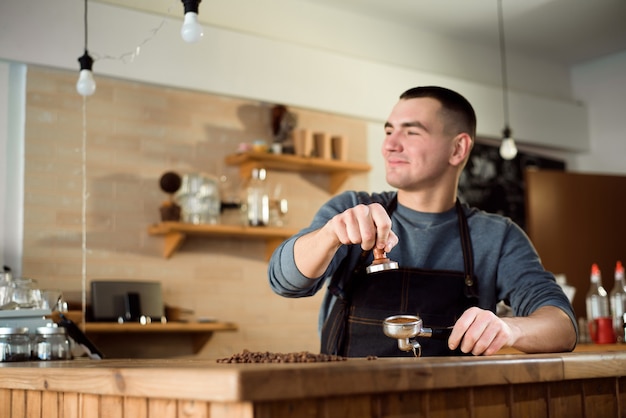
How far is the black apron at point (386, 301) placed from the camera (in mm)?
2240

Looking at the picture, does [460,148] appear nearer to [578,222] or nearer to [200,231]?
[200,231]

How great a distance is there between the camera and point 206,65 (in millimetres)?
4855

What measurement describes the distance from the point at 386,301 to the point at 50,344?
43.7 inches

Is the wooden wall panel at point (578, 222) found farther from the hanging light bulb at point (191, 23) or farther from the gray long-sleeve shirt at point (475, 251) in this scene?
the hanging light bulb at point (191, 23)

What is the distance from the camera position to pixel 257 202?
488 centimetres

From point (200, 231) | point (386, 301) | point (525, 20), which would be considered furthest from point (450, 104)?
point (525, 20)

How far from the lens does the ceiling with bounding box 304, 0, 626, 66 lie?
18.2 ft

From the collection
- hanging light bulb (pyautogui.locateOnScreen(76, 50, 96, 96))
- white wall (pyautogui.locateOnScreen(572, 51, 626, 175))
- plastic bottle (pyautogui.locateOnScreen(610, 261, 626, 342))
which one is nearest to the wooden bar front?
hanging light bulb (pyautogui.locateOnScreen(76, 50, 96, 96))

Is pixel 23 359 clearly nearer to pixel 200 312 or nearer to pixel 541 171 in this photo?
pixel 200 312

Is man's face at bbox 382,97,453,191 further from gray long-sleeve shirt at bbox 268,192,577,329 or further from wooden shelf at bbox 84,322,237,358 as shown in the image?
wooden shelf at bbox 84,322,237,358

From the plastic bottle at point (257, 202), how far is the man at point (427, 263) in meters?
2.41

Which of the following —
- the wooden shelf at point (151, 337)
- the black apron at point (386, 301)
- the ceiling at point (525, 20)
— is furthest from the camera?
the ceiling at point (525, 20)

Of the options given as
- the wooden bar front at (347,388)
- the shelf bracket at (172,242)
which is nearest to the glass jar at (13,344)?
the wooden bar front at (347,388)

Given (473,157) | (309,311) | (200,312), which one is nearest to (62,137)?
(200,312)
